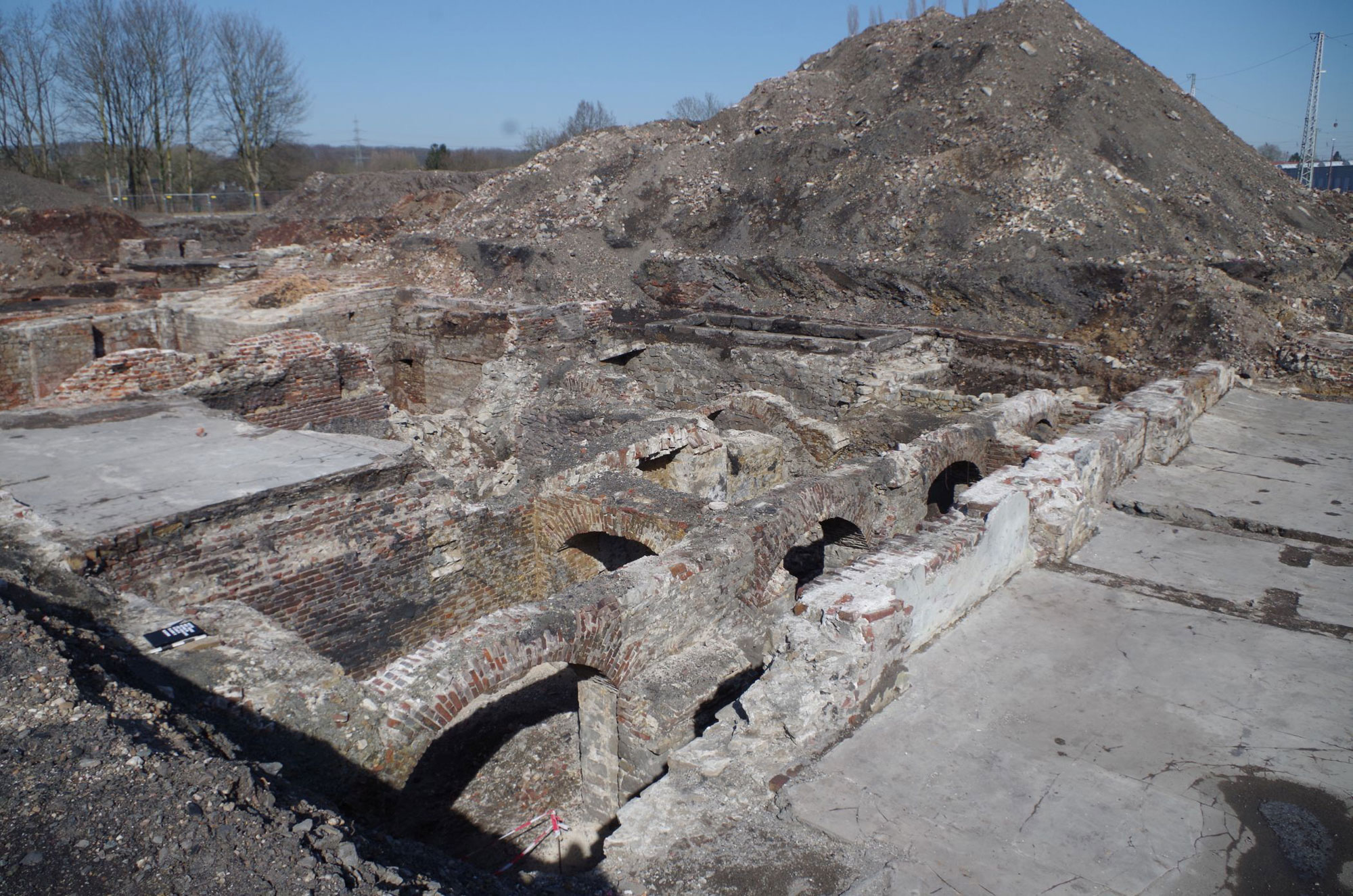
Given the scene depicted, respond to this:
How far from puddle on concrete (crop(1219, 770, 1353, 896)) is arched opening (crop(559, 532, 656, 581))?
498 centimetres

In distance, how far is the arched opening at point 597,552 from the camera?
25.3 feet

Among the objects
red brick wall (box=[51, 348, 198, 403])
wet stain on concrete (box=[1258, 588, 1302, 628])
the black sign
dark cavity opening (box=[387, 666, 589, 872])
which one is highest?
red brick wall (box=[51, 348, 198, 403])

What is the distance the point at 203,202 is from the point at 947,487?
3629cm

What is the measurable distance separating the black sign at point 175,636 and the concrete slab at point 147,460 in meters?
1.50

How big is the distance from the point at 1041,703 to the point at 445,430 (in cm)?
892

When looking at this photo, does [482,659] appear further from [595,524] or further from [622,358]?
[622,358]

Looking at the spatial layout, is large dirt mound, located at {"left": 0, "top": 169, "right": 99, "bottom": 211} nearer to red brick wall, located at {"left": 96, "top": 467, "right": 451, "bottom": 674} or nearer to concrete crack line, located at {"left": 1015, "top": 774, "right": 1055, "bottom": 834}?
red brick wall, located at {"left": 96, "top": 467, "right": 451, "bottom": 674}

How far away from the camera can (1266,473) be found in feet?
23.5

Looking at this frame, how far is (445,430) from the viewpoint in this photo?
37.4 feet

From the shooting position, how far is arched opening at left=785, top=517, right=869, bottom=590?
754cm

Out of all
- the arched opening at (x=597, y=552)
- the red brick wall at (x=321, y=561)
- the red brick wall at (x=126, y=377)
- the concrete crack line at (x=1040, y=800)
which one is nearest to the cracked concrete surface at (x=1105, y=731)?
the concrete crack line at (x=1040, y=800)

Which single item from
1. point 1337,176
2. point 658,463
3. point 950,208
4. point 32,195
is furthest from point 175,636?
point 1337,176

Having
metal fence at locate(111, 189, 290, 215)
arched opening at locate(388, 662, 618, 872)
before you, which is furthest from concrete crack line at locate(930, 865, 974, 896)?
metal fence at locate(111, 189, 290, 215)

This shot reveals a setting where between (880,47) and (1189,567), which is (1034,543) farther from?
(880,47)
